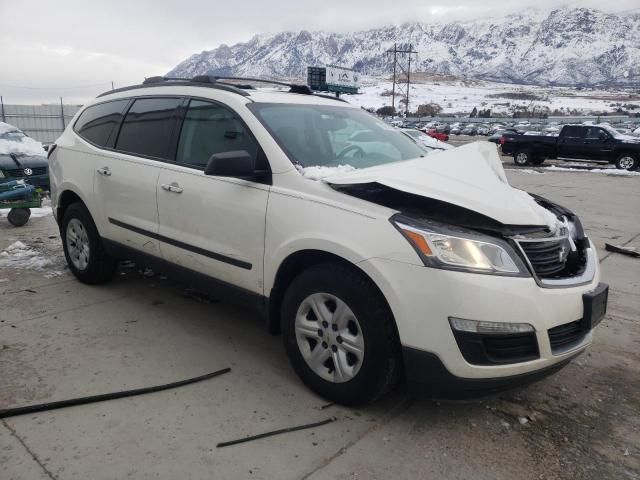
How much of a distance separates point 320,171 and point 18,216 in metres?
5.99

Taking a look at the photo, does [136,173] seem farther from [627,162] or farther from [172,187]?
[627,162]

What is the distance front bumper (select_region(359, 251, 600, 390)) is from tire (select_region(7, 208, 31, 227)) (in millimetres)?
6451

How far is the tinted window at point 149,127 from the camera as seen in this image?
392cm

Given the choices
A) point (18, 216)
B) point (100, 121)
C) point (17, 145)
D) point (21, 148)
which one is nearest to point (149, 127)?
point (100, 121)

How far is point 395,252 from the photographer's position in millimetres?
2564

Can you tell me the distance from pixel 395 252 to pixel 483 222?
1.56ft

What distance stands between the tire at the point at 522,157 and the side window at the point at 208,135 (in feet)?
67.1

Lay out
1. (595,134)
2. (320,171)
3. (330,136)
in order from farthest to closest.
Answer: (595,134)
(330,136)
(320,171)

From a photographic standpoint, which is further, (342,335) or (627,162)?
(627,162)

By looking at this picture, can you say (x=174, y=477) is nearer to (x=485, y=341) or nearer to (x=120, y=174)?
(x=485, y=341)

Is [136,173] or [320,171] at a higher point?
[320,171]

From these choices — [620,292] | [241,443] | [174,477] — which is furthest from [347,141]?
[620,292]

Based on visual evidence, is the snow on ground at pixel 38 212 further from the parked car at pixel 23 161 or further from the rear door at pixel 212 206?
the rear door at pixel 212 206

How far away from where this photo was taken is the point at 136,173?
400cm
